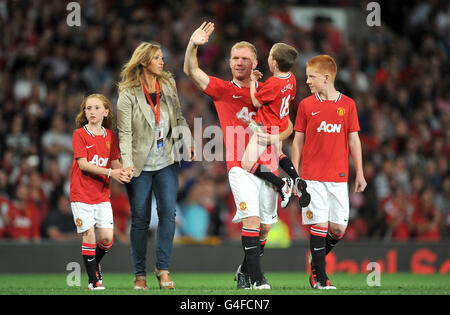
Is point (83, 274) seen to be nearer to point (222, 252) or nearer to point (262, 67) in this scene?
point (222, 252)

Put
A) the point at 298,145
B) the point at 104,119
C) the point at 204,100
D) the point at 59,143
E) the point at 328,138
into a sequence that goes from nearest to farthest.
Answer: the point at 328,138 < the point at 298,145 < the point at 104,119 < the point at 59,143 < the point at 204,100

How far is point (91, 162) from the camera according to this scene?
23.6ft

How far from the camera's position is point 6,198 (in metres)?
11.5

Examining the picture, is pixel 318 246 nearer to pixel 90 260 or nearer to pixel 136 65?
pixel 90 260

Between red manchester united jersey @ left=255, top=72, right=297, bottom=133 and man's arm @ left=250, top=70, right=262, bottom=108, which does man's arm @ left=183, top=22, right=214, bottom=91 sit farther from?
red manchester united jersey @ left=255, top=72, right=297, bottom=133

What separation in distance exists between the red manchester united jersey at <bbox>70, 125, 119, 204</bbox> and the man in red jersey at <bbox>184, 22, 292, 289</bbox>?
113cm

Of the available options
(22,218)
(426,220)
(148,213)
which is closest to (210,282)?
(148,213)

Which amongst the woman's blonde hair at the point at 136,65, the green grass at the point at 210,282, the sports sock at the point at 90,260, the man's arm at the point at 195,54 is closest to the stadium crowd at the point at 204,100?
the green grass at the point at 210,282

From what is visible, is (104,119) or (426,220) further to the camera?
(426,220)

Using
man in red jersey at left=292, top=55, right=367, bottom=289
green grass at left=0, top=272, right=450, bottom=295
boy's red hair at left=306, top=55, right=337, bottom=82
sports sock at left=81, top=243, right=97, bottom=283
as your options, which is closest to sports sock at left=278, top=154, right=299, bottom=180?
man in red jersey at left=292, top=55, right=367, bottom=289

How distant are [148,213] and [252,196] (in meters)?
1.06

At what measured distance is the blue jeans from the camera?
719 centimetres

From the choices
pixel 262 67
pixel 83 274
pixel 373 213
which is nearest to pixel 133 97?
pixel 83 274

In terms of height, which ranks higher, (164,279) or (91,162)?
(91,162)
